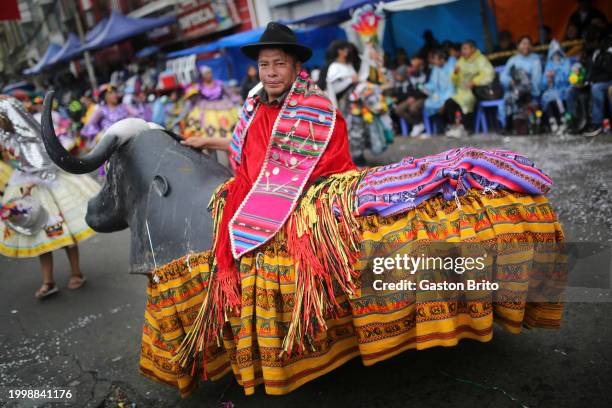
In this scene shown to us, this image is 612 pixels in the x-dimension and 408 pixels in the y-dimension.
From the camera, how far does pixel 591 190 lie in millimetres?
4930

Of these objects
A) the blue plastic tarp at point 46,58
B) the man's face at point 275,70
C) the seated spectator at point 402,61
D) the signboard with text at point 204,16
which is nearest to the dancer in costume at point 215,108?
the seated spectator at point 402,61

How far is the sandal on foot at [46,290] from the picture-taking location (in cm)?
473

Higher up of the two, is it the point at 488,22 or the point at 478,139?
the point at 488,22

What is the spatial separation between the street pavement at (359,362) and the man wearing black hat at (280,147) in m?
0.99

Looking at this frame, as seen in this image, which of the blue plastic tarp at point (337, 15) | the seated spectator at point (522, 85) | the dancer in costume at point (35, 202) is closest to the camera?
the dancer in costume at point (35, 202)

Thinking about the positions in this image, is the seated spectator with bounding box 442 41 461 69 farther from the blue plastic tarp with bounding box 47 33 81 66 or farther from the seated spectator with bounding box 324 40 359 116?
the blue plastic tarp with bounding box 47 33 81 66

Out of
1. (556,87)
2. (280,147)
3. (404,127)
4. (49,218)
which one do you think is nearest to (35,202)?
(49,218)

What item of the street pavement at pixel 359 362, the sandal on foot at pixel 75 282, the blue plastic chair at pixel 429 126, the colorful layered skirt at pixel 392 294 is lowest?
the street pavement at pixel 359 362

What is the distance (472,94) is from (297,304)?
285 inches

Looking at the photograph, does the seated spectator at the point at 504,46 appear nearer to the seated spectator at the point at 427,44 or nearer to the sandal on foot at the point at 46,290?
the seated spectator at the point at 427,44

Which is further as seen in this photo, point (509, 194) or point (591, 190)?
point (591, 190)

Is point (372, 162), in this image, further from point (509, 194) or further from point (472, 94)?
point (509, 194)

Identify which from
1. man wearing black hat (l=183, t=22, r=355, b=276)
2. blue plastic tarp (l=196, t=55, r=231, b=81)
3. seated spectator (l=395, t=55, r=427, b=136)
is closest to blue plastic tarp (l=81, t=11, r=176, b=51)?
blue plastic tarp (l=196, t=55, r=231, b=81)

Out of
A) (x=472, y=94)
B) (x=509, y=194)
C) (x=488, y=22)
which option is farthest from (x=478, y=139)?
(x=509, y=194)
